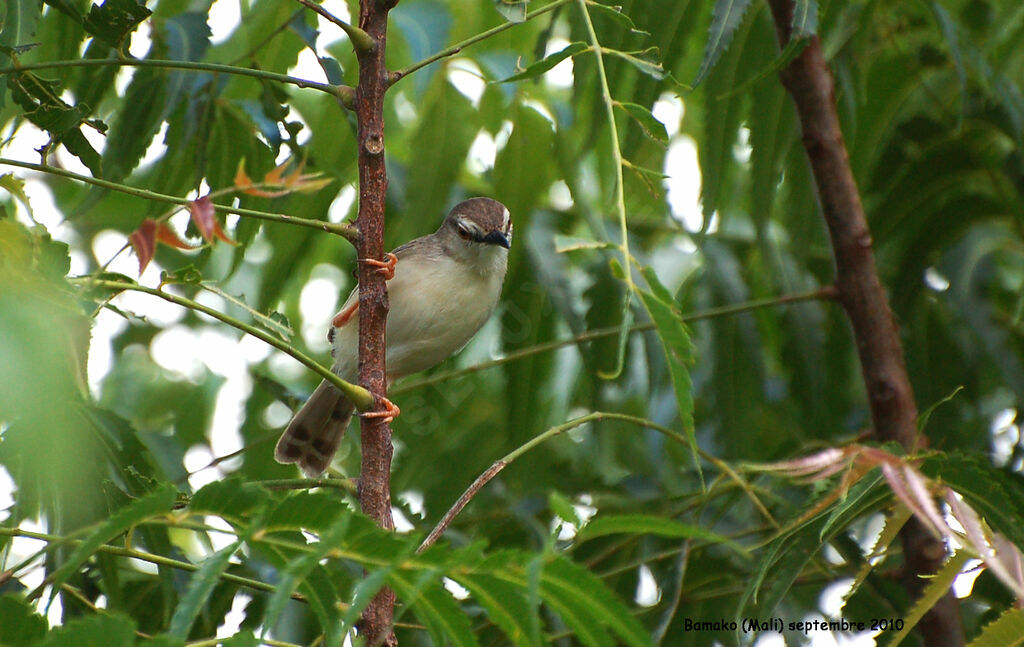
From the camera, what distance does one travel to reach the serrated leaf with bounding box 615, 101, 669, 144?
89.2 inches

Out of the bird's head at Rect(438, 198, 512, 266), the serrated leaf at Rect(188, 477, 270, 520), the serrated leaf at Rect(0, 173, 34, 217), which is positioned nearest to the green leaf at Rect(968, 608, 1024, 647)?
the serrated leaf at Rect(188, 477, 270, 520)

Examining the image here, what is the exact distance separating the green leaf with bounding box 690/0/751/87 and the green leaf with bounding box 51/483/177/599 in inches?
72.8

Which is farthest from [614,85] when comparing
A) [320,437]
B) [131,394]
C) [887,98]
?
[131,394]

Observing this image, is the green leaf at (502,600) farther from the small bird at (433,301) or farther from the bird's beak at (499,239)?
the bird's beak at (499,239)

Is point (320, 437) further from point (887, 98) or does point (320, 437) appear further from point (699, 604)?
point (887, 98)

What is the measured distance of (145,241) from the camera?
1805mm

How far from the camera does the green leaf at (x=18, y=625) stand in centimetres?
166

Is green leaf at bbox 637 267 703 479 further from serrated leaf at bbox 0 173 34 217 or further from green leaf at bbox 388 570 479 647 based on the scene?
serrated leaf at bbox 0 173 34 217

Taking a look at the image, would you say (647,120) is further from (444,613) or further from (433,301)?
(433,301)

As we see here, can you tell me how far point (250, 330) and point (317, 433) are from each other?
152 inches

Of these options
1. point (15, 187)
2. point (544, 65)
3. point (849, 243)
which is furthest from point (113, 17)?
point (849, 243)

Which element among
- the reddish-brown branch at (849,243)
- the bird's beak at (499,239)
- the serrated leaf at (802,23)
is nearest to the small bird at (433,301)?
the bird's beak at (499,239)

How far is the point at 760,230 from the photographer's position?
3.76 meters

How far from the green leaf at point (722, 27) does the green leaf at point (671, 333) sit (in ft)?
3.41
